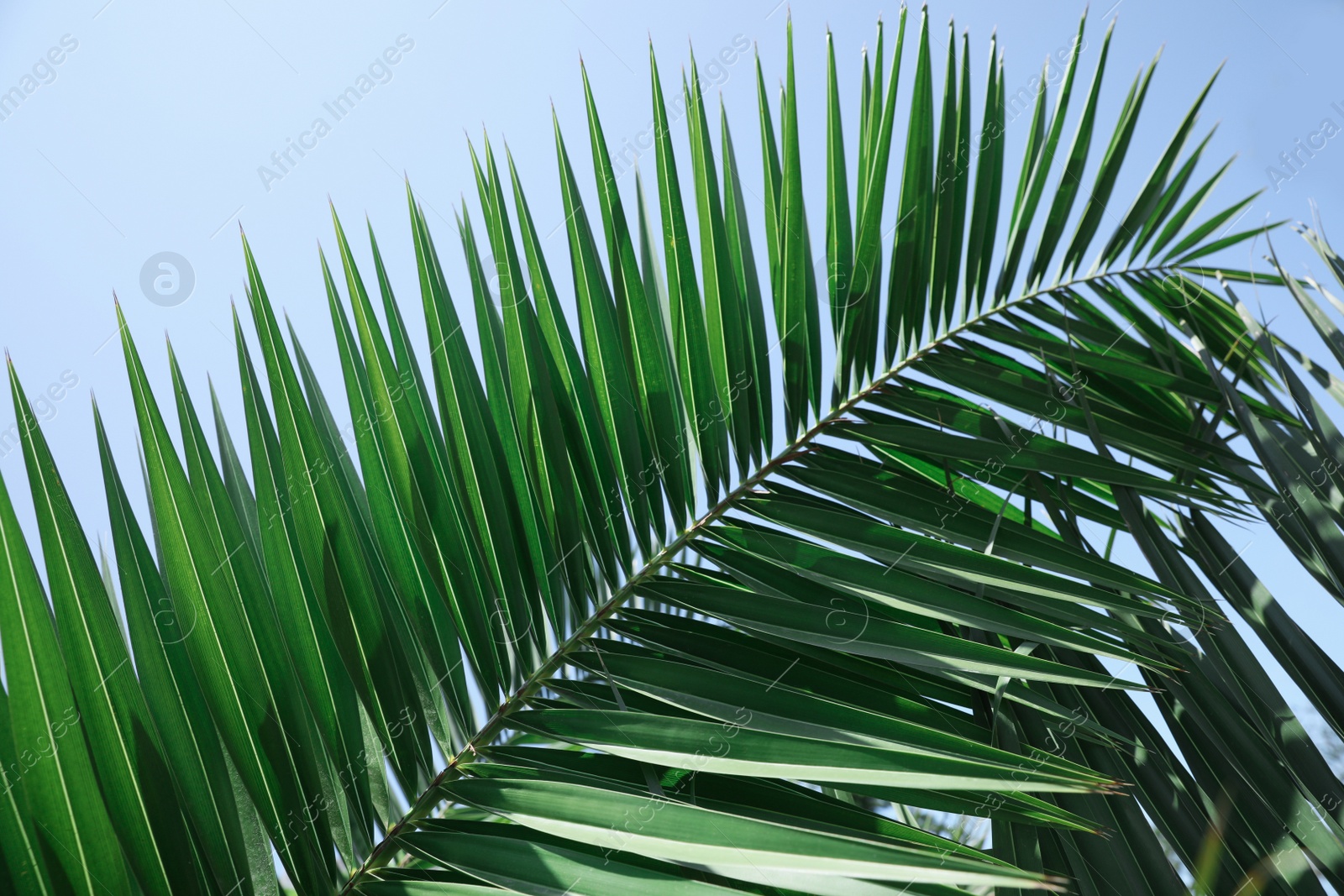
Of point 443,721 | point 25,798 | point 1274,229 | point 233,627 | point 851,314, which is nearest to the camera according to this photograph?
point 25,798

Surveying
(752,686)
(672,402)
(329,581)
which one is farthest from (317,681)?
(672,402)

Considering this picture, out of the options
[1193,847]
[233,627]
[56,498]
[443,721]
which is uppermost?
[56,498]

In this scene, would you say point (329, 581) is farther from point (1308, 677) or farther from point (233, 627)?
point (1308, 677)

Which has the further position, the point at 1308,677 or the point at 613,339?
the point at 613,339

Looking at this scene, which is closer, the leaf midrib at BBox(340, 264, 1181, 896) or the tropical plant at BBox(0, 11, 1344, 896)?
the tropical plant at BBox(0, 11, 1344, 896)

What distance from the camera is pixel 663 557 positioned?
0.91 meters

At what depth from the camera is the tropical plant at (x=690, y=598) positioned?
57 centimetres

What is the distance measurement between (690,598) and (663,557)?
0.09 meters

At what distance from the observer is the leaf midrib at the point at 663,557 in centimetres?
69

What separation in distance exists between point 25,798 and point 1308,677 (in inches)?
41.1

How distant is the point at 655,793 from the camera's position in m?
0.64

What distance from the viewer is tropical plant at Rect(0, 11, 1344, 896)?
0.57 meters

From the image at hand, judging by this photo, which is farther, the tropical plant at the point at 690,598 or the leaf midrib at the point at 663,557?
the leaf midrib at the point at 663,557

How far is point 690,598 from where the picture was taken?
2.73ft
